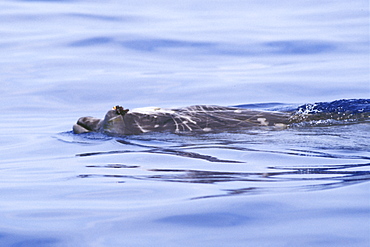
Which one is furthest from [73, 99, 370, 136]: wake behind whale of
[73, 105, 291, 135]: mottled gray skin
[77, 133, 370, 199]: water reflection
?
[77, 133, 370, 199]: water reflection

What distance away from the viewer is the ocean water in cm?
424

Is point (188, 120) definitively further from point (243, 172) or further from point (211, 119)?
point (243, 172)

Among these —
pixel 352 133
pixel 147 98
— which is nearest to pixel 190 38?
pixel 147 98

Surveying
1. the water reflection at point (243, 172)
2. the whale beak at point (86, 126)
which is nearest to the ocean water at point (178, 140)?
the water reflection at point (243, 172)

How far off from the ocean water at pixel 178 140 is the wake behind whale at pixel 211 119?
0.24 meters

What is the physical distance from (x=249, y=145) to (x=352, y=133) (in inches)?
49.1

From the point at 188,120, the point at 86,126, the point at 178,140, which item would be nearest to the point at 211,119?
the point at 188,120

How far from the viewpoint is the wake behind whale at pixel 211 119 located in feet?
28.3

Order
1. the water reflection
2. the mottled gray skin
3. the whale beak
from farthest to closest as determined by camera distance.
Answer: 1. the whale beak
2. the mottled gray skin
3. the water reflection

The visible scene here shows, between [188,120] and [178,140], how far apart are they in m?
0.66

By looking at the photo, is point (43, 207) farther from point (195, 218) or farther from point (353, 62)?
point (353, 62)

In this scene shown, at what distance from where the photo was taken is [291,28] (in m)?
19.5

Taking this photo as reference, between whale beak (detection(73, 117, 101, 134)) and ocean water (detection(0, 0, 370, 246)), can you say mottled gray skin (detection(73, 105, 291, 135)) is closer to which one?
whale beak (detection(73, 117, 101, 134))

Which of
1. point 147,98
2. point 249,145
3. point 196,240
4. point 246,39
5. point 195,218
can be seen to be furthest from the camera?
point 246,39
